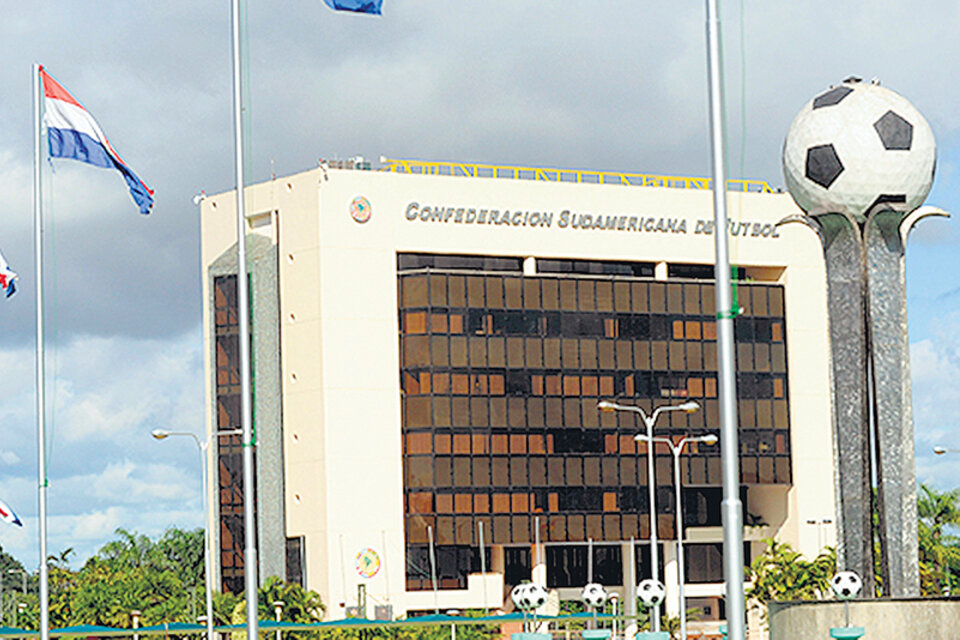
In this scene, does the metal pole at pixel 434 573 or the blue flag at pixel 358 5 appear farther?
the metal pole at pixel 434 573

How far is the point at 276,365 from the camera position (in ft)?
291

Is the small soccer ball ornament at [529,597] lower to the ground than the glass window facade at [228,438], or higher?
lower

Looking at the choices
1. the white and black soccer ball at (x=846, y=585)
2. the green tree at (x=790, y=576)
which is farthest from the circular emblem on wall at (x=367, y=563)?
the white and black soccer ball at (x=846, y=585)

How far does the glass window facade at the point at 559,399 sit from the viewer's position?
86.4 metres

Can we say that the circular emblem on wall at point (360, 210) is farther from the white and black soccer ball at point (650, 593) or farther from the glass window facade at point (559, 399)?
the white and black soccer ball at point (650, 593)

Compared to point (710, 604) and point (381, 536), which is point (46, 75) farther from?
point (710, 604)

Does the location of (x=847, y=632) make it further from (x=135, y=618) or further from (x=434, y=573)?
(x=434, y=573)

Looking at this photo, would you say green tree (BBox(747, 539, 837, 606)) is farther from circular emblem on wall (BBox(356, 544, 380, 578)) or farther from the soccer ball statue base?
the soccer ball statue base

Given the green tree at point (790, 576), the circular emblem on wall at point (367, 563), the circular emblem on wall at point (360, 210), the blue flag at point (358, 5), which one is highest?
the circular emblem on wall at point (360, 210)

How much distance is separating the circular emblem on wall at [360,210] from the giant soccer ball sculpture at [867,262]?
52.7 m

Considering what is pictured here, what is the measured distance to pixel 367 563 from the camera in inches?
3322

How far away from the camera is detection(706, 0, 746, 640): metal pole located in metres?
19.0

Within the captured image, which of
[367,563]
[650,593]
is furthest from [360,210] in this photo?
[650,593]

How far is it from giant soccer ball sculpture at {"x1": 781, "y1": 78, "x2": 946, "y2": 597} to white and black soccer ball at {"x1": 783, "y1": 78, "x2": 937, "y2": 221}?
20mm
